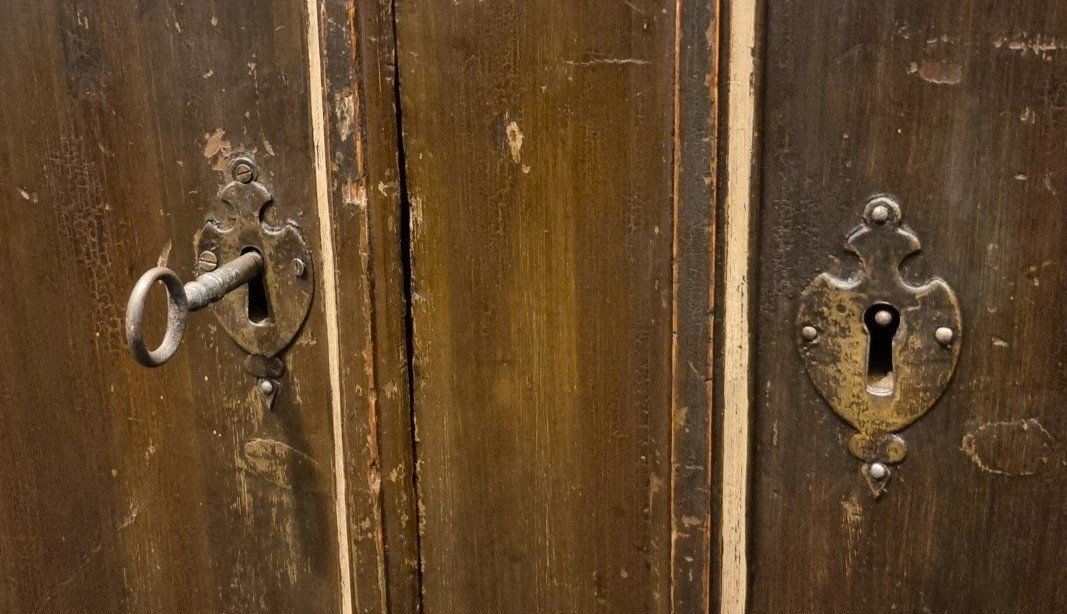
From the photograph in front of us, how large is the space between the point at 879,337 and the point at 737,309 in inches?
3.7

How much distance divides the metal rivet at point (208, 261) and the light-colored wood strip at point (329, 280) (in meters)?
0.09

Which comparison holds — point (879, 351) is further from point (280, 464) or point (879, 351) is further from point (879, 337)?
point (280, 464)

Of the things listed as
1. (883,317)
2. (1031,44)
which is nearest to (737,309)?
(883,317)

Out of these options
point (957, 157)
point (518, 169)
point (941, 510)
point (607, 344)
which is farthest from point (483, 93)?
point (941, 510)

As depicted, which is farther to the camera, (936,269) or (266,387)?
(266,387)

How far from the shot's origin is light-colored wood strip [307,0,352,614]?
0.71 m

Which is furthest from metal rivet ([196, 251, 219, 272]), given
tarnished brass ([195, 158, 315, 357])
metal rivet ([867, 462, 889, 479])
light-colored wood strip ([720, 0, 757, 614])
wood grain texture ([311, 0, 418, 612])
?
metal rivet ([867, 462, 889, 479])

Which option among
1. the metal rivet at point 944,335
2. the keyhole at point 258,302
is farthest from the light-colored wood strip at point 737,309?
the keyhole at point 258,302

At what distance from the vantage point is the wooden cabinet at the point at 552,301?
0.62m

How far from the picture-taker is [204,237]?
2.49ft

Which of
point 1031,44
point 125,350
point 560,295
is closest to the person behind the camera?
point 1031,44

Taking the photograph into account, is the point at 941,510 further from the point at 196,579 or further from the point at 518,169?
the point at 196,579

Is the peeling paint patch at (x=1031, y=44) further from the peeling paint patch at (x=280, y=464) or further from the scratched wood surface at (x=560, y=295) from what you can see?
the peeling paint patch at (x=280, y=464)

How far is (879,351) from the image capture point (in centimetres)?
65
